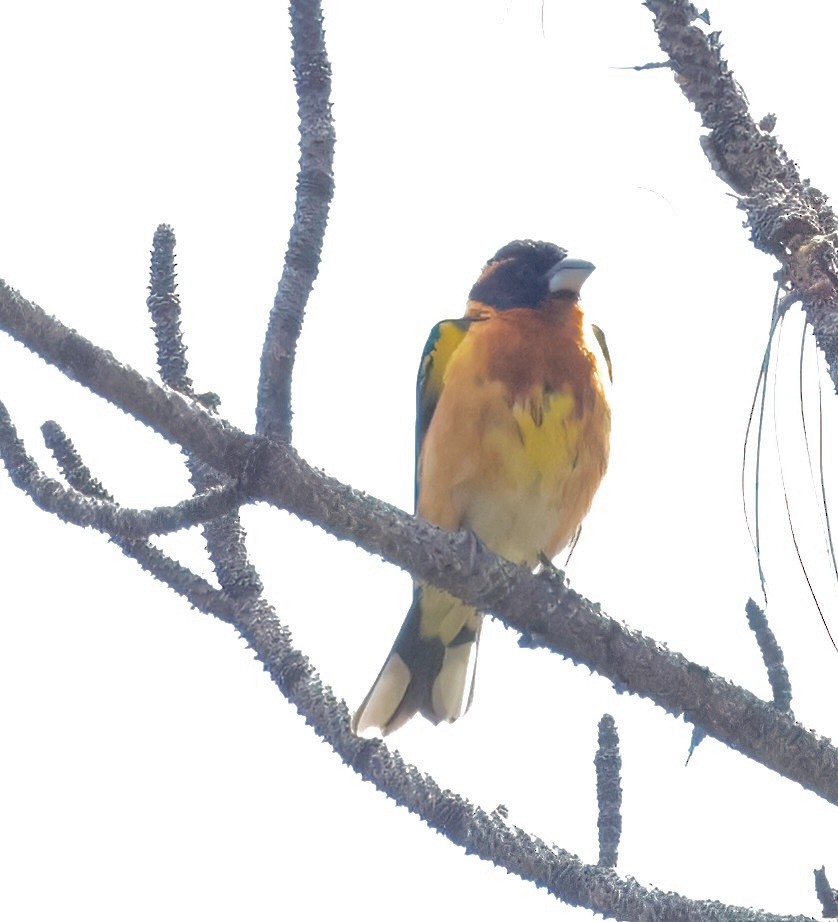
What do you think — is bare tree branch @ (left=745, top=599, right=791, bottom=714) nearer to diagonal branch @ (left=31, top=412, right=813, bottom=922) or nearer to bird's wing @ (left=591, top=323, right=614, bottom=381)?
diagonal branch @ (left=31, top=412, right=813, bottom=922)

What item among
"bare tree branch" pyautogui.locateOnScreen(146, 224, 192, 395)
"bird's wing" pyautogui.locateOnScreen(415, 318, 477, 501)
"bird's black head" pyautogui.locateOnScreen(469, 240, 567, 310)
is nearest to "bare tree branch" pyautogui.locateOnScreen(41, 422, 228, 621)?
"bare tree branch" pyautogui.locateOnScreen(146, 224, 192, 395)

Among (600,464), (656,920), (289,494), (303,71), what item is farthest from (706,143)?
(600,464)

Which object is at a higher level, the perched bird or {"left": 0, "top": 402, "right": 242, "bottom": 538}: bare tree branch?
the perched bird

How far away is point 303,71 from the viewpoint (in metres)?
2.69

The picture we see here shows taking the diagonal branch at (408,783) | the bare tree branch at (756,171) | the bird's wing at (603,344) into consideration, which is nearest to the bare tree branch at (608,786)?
the diagonal branch at (408,783)

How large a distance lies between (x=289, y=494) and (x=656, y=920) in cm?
128

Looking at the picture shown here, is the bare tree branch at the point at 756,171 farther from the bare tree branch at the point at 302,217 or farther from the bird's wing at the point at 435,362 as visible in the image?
the bird's wing at the point at 435,362

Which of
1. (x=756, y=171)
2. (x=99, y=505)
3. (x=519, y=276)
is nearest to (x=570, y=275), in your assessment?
(x=519, y=276)

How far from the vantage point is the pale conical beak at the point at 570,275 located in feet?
17.3

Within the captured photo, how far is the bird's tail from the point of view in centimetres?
504

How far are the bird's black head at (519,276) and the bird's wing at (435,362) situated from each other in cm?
21

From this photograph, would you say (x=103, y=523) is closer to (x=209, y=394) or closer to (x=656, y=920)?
(x=209, y=394)

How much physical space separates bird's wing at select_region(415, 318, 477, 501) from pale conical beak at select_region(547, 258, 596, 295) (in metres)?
0.39

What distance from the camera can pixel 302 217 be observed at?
2752 millimetres
